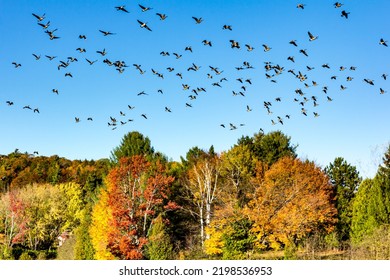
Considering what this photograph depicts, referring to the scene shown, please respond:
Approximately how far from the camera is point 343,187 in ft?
123

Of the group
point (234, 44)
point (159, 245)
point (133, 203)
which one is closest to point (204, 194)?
point (133, 203)

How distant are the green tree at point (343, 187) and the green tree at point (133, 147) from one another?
54.8ft

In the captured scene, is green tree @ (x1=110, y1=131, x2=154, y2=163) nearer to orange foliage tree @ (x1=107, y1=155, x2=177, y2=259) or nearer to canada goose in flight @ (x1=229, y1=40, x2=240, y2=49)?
orange foliage tree @ (x1=107, y1=155, x2=177, y2=259)

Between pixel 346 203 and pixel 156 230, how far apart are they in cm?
1800

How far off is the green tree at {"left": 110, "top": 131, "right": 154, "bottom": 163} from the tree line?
99 mm

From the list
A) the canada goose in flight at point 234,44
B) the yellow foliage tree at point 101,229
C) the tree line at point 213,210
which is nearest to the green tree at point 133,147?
the tree line at point 213,210

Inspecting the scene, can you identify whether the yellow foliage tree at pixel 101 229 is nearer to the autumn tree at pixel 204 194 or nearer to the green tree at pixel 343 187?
the autumn tree at pixel 204 194

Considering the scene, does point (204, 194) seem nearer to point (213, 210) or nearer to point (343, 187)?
point (213, 210)

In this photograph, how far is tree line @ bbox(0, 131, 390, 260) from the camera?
1054 inches

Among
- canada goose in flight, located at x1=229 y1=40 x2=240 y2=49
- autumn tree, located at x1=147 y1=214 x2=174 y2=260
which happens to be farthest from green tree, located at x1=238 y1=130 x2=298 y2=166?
canada goose in flight, located at x1=229 y1=40 x2=240 y2=49

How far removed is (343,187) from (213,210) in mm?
11941

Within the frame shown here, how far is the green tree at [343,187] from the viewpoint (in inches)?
1405
